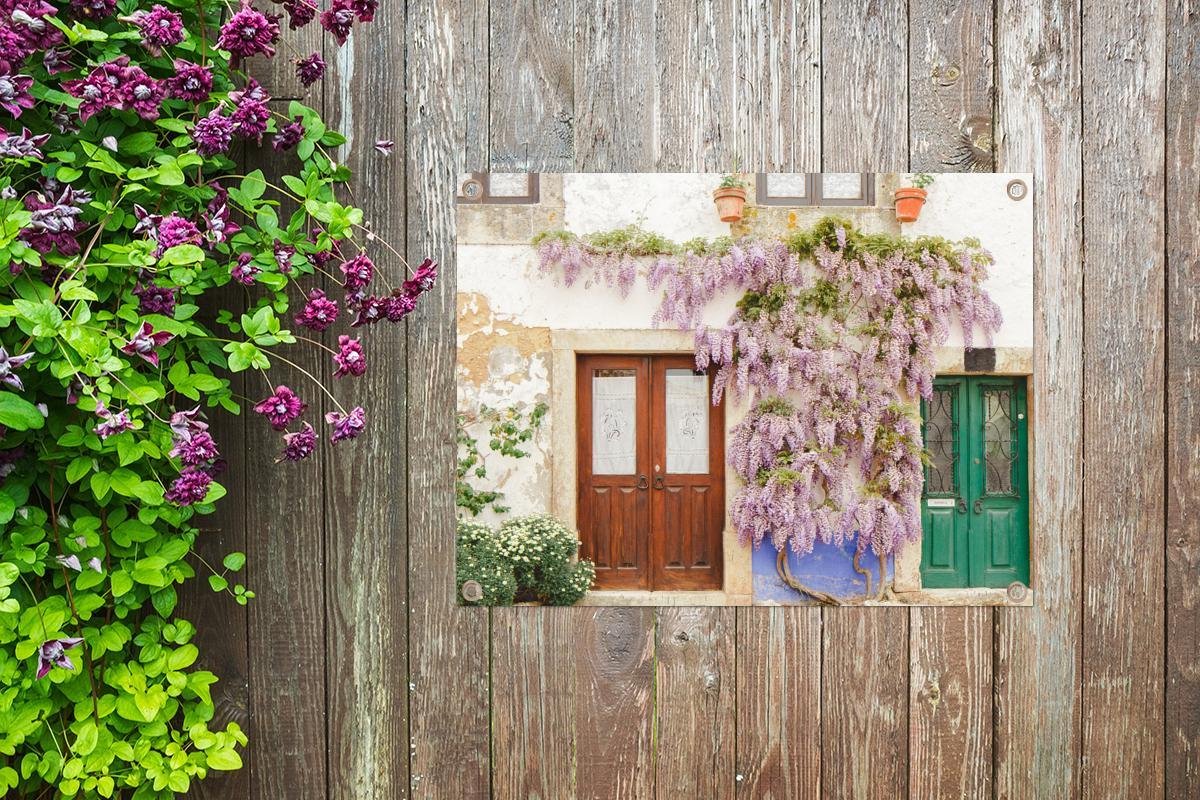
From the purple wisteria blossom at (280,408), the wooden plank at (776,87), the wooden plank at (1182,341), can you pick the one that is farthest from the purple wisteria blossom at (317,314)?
the wooden plank at (1182,341)

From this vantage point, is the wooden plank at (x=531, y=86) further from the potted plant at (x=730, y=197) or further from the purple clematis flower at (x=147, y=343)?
the purple clematis flower at (x=147, y=343)

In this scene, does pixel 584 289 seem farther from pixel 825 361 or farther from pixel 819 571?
pixel 819 571

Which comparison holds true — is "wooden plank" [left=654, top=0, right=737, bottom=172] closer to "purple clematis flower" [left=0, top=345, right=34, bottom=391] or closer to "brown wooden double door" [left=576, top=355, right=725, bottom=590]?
"brown wooden double door" [left=576, top=355, right=725, bottom=590]

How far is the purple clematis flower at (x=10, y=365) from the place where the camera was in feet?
3.47

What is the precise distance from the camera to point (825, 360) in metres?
1.50

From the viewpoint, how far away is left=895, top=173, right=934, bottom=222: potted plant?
151 cm

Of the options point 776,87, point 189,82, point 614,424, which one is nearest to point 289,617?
point 614,424

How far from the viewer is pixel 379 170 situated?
1.55m

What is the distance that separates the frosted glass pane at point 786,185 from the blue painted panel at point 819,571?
0.73 meters

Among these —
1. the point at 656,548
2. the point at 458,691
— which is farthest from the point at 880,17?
the point at 458,691

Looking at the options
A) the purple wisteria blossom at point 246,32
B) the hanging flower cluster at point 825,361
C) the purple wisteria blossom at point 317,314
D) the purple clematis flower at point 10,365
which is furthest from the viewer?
the hanging flower cluster at point 825,361

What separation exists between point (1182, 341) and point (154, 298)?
201 centimetres

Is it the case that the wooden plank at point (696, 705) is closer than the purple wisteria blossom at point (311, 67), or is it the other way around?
the purple wisteria blossom at point (311, 67)

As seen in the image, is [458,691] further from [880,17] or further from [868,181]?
[880,17]
